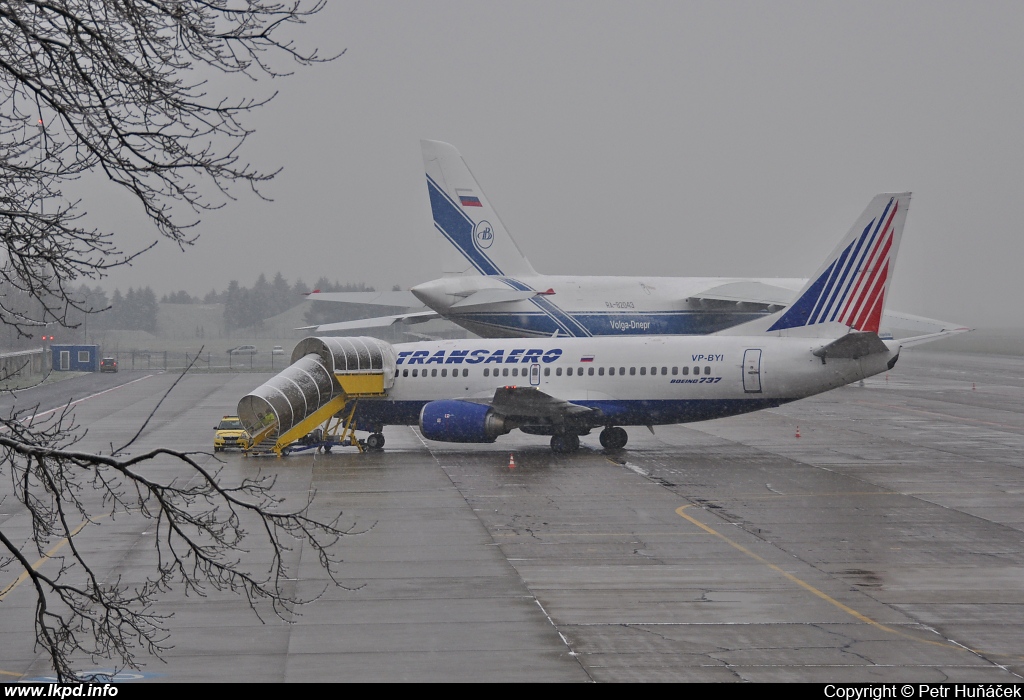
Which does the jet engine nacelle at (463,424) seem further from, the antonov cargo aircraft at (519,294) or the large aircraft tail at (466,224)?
the large aircraft tail at (466,224)

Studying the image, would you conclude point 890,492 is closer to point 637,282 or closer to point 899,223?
point 899,223

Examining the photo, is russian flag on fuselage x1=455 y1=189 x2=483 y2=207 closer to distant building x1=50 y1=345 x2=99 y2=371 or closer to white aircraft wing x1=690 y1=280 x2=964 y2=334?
white aircraft wing x1=690 y1=280 x2=964 y2=334

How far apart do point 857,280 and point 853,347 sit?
281cm

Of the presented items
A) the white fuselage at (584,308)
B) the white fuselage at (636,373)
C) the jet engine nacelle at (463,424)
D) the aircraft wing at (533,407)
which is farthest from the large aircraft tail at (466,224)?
the jet engine nacelle at (463,424)

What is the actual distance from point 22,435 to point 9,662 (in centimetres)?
679

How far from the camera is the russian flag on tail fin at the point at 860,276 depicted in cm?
3284

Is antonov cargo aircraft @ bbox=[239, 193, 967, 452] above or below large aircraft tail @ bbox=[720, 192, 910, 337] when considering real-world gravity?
below

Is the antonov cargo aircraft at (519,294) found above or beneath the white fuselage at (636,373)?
above

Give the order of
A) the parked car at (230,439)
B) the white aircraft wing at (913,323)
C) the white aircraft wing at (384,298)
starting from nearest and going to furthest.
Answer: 1. the parked car at (230,439)
2. the white aircraft wing at (913,323)
3. the white aircraft wing at (384,298)

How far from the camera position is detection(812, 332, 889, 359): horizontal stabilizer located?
31.0 m

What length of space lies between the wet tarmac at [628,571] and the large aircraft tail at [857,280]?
4395 millimetres

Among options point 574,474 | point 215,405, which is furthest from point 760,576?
point 215,405

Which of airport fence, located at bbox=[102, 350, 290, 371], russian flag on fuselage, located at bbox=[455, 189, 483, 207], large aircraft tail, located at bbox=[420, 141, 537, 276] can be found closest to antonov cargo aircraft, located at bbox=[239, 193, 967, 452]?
large aircraft tail, located at bbox=[420, 141, 537, 276]

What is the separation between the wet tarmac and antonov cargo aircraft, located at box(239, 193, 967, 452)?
1.49 metres
